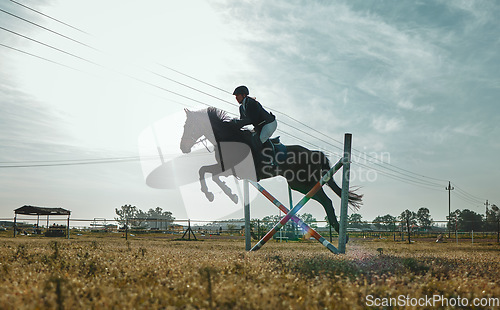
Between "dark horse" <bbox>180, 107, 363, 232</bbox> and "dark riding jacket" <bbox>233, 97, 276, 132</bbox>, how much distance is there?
208 mm

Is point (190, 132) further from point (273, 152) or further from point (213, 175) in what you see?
point (273, 152)

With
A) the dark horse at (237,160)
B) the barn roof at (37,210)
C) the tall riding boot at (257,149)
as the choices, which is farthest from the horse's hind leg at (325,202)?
the barn roof at (37,210)

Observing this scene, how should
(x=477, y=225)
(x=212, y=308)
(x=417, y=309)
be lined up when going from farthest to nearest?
1. (x=477, y=225)
2. (x=417, y=309)
3. (x=212, y=308)

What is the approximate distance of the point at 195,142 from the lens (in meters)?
8.91

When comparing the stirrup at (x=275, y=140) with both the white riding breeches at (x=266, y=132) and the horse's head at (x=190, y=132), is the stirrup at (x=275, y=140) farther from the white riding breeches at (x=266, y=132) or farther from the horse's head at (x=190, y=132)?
the horse's head at (x=190, y=132)

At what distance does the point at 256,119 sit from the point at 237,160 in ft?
3.35

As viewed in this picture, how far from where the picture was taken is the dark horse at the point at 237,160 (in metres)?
8.15

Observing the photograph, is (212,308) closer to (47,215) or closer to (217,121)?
(217,121)

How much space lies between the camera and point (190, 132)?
29.0 feet

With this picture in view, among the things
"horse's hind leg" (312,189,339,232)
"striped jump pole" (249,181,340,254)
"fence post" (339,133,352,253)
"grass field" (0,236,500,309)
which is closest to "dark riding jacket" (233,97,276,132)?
"striped jump pole" (249,181,340,254)

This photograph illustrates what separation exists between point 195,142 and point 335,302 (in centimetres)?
615

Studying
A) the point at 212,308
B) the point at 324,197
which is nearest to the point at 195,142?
the point at 324,197

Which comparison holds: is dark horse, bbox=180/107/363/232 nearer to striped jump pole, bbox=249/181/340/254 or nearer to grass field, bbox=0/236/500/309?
striped jump pole, bbox=249/181/340/254

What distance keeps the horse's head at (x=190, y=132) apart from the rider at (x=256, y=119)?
42.5 inches
